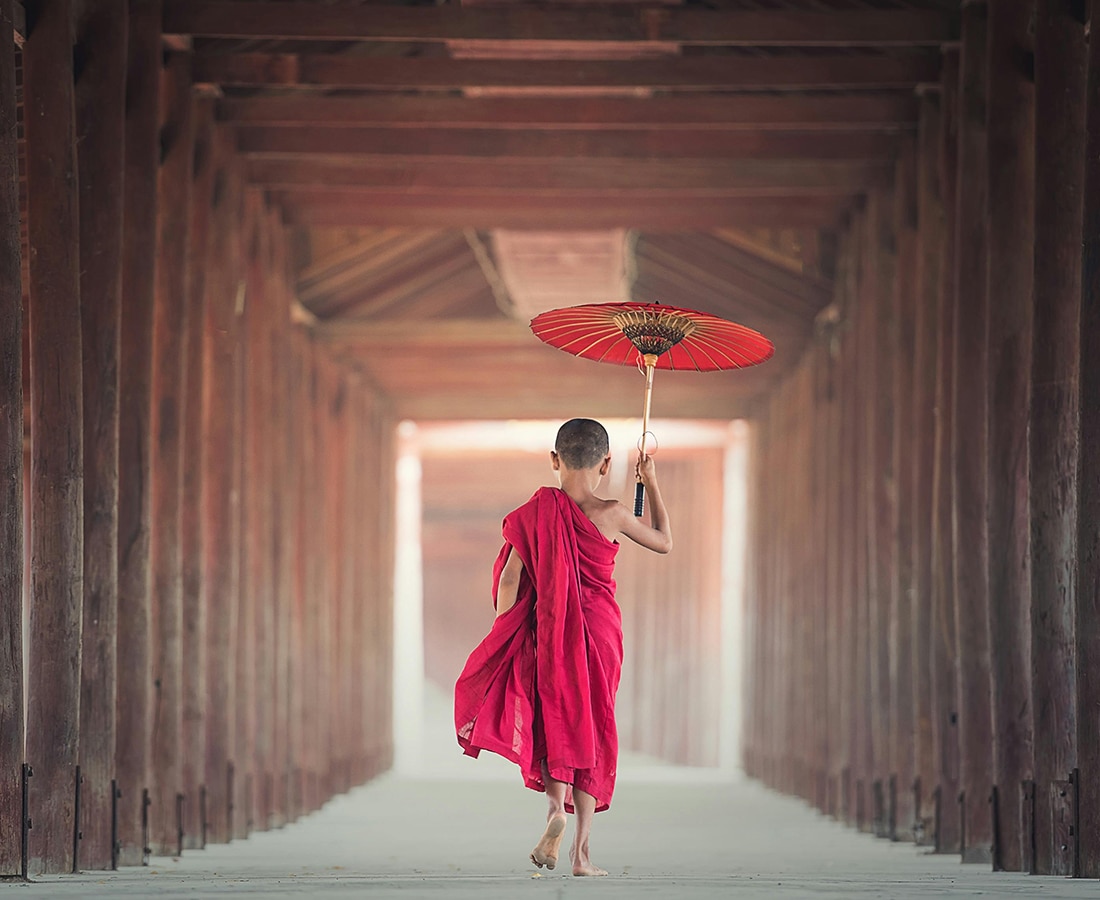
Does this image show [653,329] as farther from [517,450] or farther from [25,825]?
[517,450]

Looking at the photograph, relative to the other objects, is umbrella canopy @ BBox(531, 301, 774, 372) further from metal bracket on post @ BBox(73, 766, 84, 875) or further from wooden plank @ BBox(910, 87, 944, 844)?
wooden plank @ BBox(910, 87, 944, 844)

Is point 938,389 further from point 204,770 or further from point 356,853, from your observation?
point 204,770

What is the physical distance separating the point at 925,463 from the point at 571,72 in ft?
10.2

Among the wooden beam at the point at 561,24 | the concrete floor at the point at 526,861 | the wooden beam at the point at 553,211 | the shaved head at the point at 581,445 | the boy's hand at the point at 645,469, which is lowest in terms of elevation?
the concrete floor at the point at 526,861

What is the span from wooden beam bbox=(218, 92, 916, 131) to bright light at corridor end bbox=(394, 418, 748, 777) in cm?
1020

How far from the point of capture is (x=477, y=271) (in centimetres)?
1653

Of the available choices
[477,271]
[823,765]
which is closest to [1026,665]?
[823,765]

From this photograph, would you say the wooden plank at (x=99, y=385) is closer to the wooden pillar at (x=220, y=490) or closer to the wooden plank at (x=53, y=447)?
the wooden plank at (x=53, y=447)

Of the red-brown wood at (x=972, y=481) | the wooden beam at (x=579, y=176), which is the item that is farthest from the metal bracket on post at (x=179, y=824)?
the wooden beam at (x=579, y=176)

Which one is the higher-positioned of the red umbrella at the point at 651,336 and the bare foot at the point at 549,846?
the red umbrella at the point at 651,336

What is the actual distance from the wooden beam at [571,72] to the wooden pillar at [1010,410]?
6.55 ft

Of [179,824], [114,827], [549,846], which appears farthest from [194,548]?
[549,846]

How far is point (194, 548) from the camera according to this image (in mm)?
10320

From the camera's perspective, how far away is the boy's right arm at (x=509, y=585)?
6.68 m
